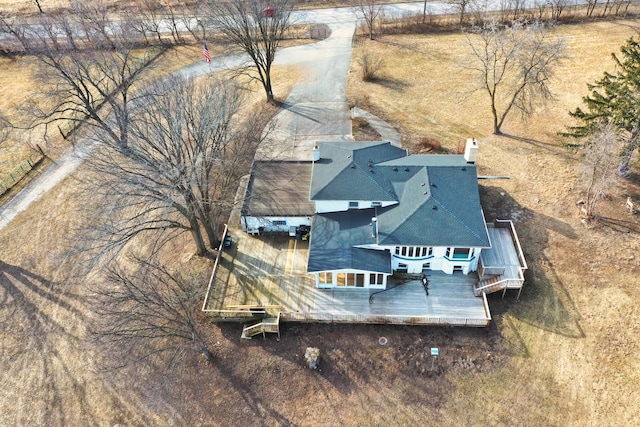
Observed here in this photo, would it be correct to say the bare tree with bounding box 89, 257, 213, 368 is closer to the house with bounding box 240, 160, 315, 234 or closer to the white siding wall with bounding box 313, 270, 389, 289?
the house with bounding box 240, 160, 315, 234

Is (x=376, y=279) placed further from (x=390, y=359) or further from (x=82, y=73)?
(x=82, y=73)

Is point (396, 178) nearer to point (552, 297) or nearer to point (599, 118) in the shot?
point (552, 297)

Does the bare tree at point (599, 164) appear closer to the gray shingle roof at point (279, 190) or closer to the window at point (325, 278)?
the window at point (325, 278)

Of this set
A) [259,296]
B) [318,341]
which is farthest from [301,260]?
[318,341]

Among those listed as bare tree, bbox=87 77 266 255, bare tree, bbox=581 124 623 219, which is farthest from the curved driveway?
bare tree, bbox=581 124 623 219

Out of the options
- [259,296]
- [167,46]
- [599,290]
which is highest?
[167,46]

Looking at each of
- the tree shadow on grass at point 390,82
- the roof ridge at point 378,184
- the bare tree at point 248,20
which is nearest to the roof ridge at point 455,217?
the roof ridge at point 378,184
